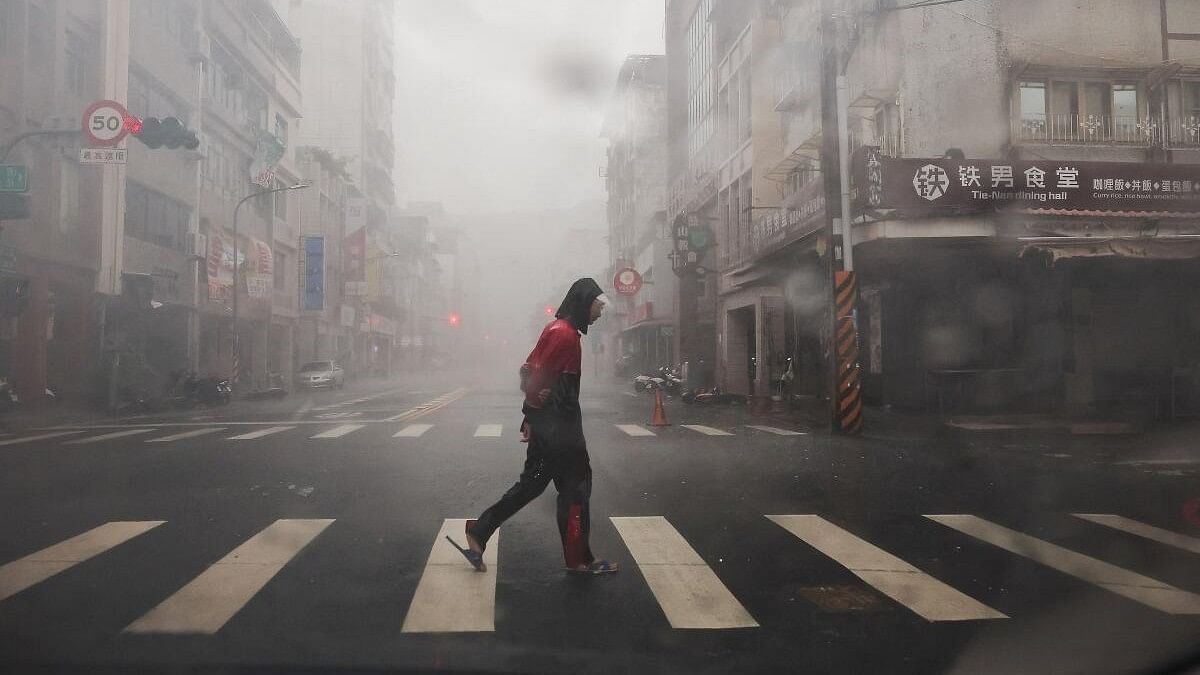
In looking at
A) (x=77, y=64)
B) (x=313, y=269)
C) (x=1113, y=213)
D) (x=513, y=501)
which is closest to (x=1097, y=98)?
(x=1113, y=213)

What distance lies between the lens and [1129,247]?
37.1 ft

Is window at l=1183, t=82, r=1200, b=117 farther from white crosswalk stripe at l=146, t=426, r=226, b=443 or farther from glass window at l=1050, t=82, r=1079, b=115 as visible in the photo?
white crosswalk stripe at l=146, t=426, r=226, b=443

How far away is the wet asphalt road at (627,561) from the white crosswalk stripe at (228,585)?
3.0 inches

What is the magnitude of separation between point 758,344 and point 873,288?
24.9 feet

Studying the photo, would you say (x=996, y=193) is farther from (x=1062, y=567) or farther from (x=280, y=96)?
(x=280, y=96)

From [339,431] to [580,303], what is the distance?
917cm

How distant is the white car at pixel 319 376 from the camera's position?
31.8m

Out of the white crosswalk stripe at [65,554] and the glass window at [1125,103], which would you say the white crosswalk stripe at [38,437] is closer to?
the white crosswalk stripe at [65,554]

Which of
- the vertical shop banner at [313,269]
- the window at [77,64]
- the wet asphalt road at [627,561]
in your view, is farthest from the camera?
the vertical shop banner at [313,269]

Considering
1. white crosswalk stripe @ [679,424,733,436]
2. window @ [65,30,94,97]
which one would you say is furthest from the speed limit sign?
white crosswalk stripe @ [679,424,733,436]

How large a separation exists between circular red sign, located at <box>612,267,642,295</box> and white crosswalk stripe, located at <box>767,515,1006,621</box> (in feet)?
91.4

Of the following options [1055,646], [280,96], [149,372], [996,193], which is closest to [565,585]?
[1055,646]

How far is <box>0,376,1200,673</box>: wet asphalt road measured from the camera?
3137 millimetres

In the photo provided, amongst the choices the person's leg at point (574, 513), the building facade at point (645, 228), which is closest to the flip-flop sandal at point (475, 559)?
the person's leg at point (574, 513)
